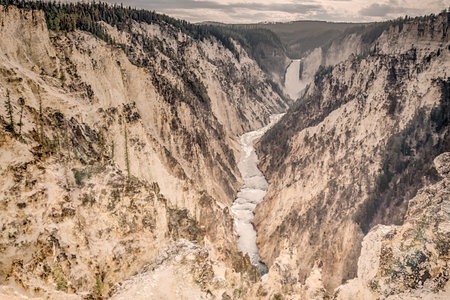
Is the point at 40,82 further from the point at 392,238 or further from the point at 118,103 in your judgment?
the point at 392,238

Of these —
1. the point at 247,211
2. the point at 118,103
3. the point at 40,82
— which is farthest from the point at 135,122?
the point at 247,211

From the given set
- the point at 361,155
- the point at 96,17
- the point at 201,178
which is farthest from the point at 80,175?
the point at 96,17

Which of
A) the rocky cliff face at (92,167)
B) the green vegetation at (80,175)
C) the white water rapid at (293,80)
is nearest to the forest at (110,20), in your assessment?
the rocky cliff face at (92,167)

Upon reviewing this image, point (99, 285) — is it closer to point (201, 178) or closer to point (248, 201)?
point (201, 178)

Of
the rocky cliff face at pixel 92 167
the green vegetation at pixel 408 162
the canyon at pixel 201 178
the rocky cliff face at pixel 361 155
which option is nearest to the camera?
the rocky cliff face at pixel 92 167

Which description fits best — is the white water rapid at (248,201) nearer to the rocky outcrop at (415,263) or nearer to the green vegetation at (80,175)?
the rocky outcrop at (415,263)
